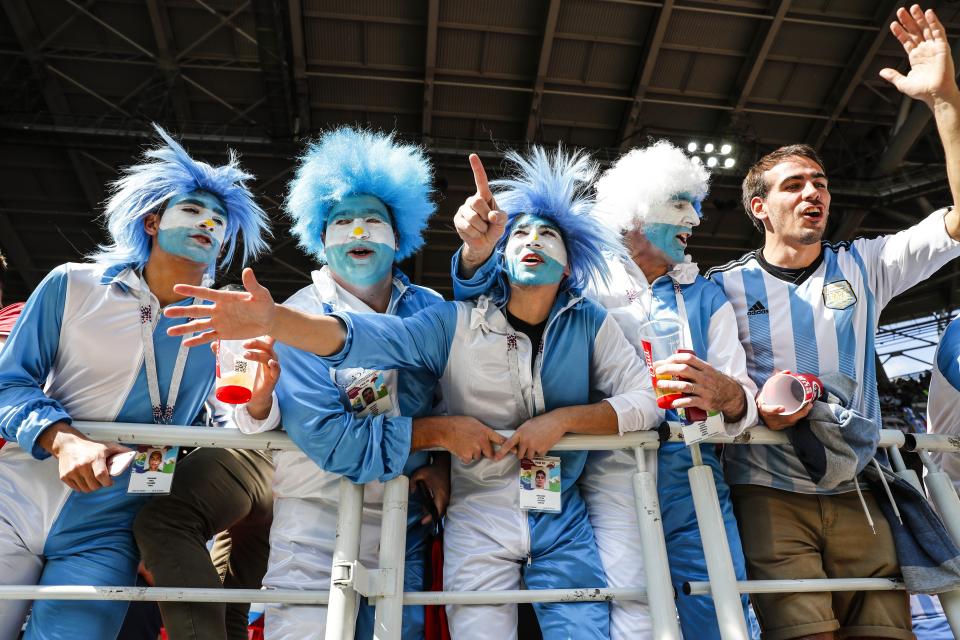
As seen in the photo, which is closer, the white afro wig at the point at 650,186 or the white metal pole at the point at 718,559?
the white metal pole at the point at 718,559

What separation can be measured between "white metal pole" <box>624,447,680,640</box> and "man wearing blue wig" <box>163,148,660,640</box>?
0.15m

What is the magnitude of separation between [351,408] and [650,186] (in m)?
1.54

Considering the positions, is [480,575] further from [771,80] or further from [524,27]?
[771,80]

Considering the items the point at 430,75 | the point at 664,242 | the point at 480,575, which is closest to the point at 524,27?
the point at 430,75

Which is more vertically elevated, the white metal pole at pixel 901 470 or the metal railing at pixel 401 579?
the white metal pole at pixel 901 470

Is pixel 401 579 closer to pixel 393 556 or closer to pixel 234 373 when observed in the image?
pixel 393 556

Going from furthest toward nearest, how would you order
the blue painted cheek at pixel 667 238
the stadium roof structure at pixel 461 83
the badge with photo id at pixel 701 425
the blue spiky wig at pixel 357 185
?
the stadium roof structure at pixel 461 83 → the blue painted cheek at pixel 667 238 → the blue spiky wig at pixel 357 185 → the badge with photo id at pixel 701 425

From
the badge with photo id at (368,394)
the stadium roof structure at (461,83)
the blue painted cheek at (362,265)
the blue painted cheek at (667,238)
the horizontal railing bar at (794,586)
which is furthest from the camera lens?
the stadium roof structure at (461,83)

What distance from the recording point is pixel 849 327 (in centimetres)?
245

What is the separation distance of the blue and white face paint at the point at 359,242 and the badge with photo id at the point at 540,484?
877 mm

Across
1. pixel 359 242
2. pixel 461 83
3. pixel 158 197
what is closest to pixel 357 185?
pixel 359 242

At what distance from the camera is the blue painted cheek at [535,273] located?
2.37 meters

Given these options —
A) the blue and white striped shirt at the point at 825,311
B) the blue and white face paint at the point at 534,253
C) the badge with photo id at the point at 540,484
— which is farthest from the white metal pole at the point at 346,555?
the blue and white striped shirt at the point at 825,311

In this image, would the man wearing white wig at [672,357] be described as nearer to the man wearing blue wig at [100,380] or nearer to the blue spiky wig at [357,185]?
the blue spiky wig at [357,185]
